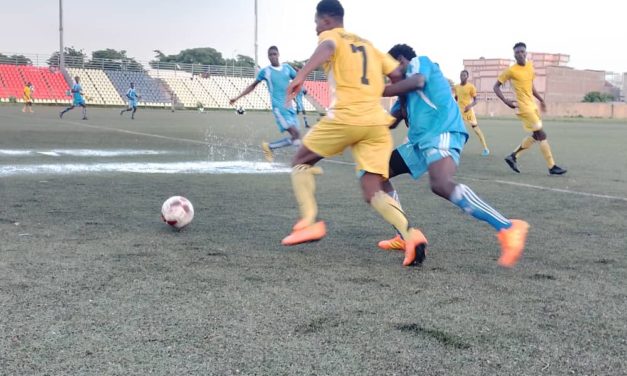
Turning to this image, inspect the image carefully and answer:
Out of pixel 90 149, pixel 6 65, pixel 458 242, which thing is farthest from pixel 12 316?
pixel 6 65

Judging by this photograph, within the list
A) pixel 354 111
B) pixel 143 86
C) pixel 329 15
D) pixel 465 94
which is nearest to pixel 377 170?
pixel 354 111

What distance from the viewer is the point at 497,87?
11.6 metres

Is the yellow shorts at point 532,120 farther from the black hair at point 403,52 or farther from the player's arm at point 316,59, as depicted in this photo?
the player's arm at point 316,59

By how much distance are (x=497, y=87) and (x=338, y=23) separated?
24.0 feet

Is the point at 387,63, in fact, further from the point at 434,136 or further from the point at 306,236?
the point at 306,236

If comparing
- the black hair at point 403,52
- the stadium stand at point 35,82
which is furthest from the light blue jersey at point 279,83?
the stadium stand at point 35,82

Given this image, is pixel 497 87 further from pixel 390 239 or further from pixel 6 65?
pixel 6 65

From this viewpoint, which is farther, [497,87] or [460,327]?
[497,87]

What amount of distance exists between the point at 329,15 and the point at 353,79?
Answer: 1.78ft

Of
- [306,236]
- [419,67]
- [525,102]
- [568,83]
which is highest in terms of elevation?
[568,83]

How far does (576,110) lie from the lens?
5819 centimetres

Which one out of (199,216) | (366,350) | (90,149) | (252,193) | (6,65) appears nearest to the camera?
(366,350)

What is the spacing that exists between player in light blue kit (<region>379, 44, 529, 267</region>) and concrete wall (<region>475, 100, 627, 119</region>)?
50200 mm

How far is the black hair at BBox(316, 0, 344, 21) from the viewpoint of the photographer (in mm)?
4961
